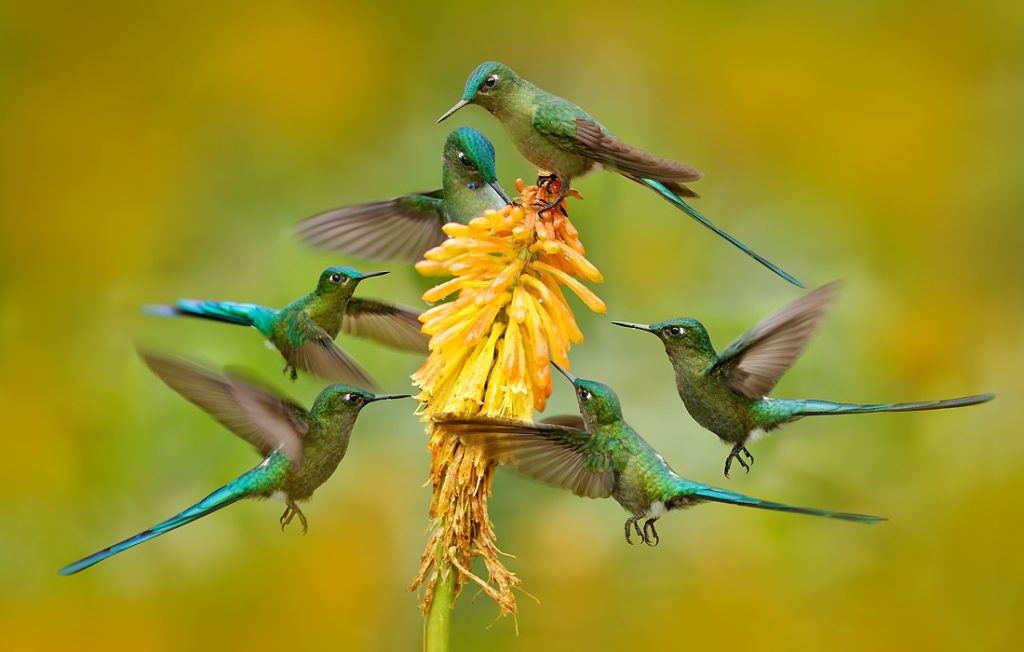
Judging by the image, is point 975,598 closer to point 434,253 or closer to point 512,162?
point 512,162

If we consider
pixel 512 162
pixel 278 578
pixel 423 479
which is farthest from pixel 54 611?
pixel 512 162

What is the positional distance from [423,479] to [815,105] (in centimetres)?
274

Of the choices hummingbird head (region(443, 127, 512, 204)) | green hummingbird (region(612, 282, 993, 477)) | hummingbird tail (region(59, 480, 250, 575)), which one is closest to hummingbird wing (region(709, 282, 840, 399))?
green hummingbird (region(612, 282, 993, 477))

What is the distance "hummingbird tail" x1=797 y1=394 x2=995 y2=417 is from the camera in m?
1.61

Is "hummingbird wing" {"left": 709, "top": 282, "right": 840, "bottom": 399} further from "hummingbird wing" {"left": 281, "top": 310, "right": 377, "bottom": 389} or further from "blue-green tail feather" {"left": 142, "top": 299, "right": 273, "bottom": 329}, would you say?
"blue-green tail feather" {"left": 142, "top": 299, "right": 273, "bottom": 329}

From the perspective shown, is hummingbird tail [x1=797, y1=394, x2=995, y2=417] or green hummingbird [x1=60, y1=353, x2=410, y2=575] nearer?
hummingbird tail [x1=797, y1=394, x2=995, y2=417]

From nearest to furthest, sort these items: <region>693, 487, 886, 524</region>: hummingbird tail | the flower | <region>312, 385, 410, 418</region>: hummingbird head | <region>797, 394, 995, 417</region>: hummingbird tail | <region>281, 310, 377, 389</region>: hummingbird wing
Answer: <region>693, 487, 886, 524</region>: hummingbird tail
<region>797, 394, 995, 417</region>: hummingbird tail
the flower
<region>312, 385, 410, 418</region>: hummingbird head
<region>281, 310, 377, 389</region>: hummingbird wing

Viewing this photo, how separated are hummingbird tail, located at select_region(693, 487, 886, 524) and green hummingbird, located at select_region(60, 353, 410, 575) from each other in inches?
23.9

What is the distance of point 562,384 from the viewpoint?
4602 millimetres

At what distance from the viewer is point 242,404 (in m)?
2.10

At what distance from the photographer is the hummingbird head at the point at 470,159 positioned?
2365 millimetres

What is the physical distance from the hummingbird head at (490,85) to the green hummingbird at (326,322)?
1.30ft

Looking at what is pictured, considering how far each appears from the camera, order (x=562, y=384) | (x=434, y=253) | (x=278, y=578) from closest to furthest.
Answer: (x=434, y=253) < (x=562, y=384) < (x=278, y=578)

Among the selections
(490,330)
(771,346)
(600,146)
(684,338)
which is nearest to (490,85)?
(600,146)
